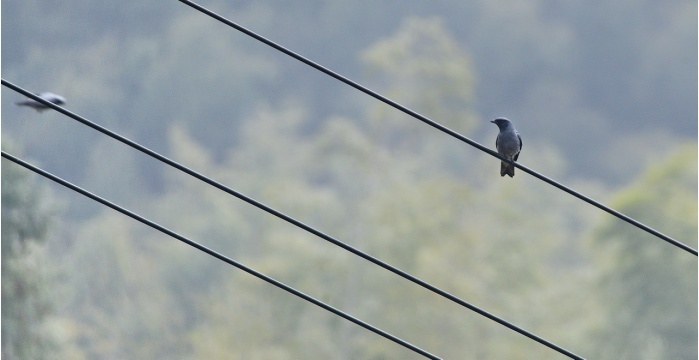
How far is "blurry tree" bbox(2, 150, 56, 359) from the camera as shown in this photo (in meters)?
17.4

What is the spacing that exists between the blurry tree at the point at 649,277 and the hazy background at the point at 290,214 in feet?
0.17

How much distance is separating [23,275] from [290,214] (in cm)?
1798

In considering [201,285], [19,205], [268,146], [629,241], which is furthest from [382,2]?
[19,205]

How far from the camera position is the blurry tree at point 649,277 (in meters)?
28.2

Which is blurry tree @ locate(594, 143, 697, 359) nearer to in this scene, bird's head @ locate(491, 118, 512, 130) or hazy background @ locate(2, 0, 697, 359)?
hazy background @ locate(2, 0, 697, 359)

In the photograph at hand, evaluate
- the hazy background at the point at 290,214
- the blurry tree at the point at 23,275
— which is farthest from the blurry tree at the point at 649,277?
the blurry tree at the point at 23,275

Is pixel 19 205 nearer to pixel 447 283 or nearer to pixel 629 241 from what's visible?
pixel 447 283

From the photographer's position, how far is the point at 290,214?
116 feet

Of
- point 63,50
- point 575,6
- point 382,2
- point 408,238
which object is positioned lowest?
point 408,238

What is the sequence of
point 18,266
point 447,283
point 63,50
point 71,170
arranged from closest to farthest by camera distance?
point 18,266 → point 447,283 → point 71,170 → point 63,50

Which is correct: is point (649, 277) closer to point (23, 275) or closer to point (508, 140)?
point (23, 275)

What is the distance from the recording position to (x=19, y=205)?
17891mm

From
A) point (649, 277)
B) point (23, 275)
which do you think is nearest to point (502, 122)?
point (23, 275)

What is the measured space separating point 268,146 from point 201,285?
14.0 meters
